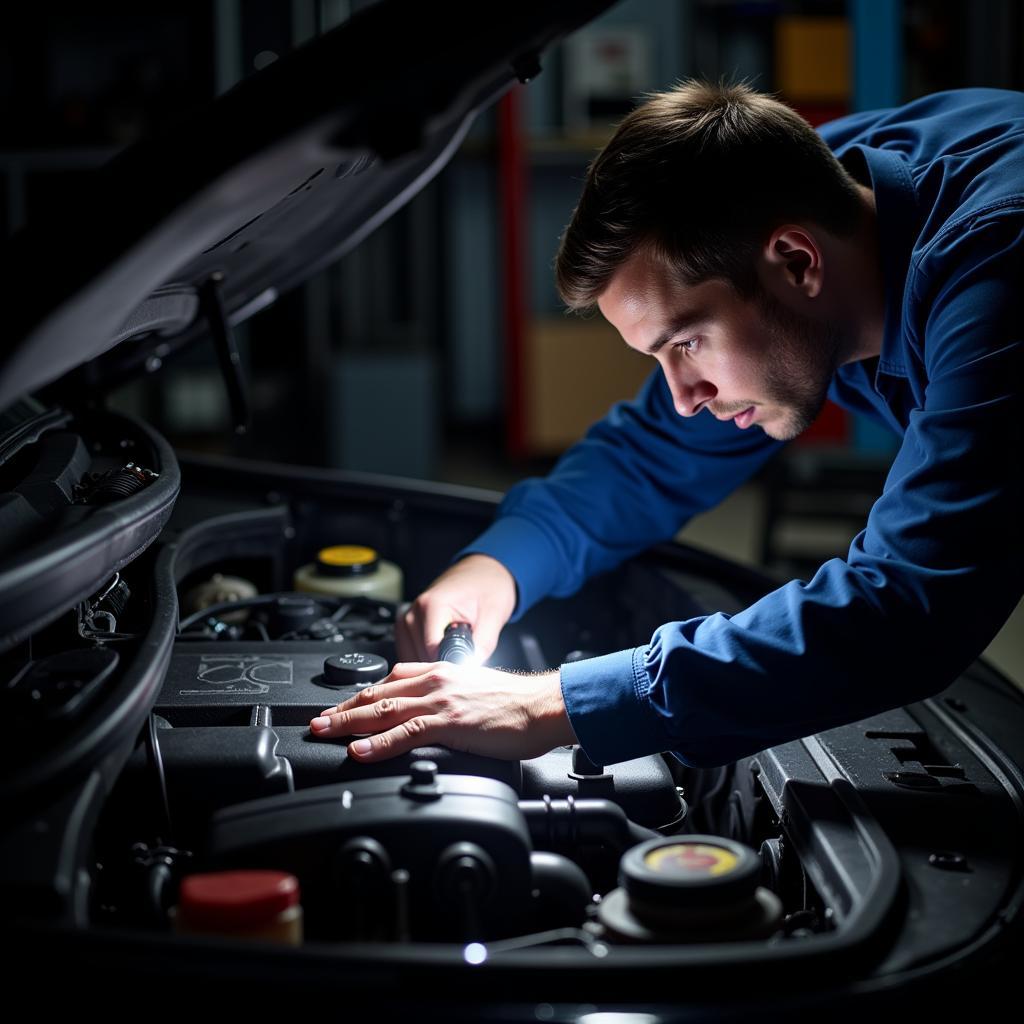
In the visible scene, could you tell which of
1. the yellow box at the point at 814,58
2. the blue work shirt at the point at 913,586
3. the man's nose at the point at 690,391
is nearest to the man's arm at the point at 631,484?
the man's nose at the point at 690,391

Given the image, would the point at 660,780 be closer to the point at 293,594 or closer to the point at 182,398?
the point at 293,594

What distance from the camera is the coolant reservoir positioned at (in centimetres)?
150

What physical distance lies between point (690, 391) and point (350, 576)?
0.50 metres

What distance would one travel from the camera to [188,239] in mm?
801

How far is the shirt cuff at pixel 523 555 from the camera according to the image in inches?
55.5

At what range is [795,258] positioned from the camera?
119 centimetres

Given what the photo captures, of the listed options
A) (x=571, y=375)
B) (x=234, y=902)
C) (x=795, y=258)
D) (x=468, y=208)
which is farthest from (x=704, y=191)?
(x=468, y=208)

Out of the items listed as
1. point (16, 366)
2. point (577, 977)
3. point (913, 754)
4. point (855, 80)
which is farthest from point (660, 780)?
point (855, 80)

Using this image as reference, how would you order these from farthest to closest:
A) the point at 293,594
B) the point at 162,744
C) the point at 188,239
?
the point at 293,594 < the point at 162,744 < the point at 188,239

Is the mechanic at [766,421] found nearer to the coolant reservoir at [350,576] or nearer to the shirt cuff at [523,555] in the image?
the shirt cuff at [523,555]

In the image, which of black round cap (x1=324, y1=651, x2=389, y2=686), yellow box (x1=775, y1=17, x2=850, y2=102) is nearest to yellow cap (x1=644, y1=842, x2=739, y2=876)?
black round cap (x1=324, y1=651, x2=389, y2=686)

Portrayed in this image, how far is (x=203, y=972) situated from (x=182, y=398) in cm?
489

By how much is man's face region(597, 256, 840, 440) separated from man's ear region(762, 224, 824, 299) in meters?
0.03

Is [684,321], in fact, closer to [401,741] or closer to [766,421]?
[766,421]
